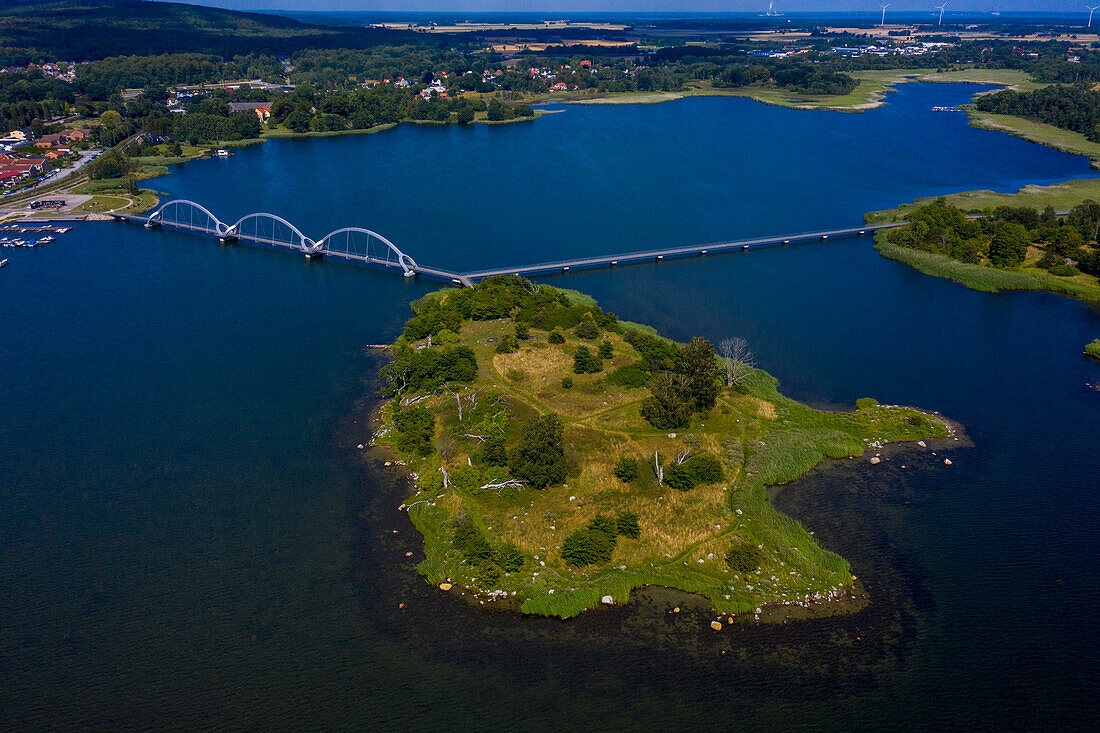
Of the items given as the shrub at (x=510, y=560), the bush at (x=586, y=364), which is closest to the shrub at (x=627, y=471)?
the shrub at (x=510, y=560)

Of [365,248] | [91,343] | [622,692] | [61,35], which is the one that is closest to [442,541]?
[622,692]

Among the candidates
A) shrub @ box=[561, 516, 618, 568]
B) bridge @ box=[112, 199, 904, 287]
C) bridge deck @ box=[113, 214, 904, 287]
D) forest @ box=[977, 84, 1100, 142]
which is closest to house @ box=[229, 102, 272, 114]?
bridge @ box=[112, 199, 904, 287]

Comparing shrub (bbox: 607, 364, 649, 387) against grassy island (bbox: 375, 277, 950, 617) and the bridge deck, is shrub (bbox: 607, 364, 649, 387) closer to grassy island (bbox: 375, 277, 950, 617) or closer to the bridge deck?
grassy island (bbox: 375, 277, 950, 617)

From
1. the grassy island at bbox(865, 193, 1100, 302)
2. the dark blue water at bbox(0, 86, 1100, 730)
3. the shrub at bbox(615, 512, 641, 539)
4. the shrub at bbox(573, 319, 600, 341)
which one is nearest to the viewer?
the dark blue water at bbox(0, 86, 1100, 730)

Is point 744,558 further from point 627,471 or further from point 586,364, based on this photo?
point 586,364

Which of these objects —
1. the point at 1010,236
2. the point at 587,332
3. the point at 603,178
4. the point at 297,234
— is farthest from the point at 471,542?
the point at 603,178
